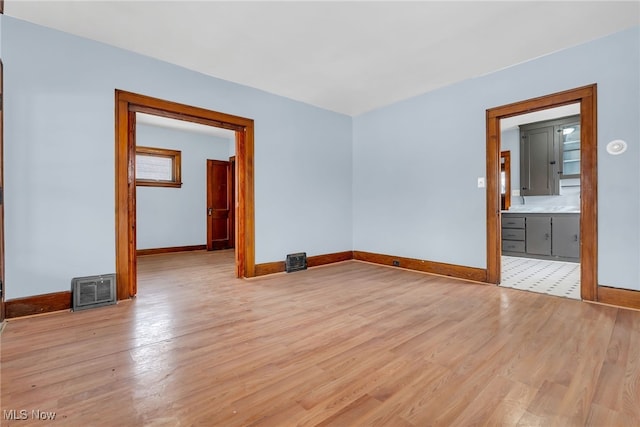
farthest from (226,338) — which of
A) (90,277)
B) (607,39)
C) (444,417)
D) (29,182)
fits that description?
(607,39)

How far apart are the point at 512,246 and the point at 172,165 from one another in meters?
7.38

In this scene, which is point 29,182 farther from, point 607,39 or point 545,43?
point 607,39

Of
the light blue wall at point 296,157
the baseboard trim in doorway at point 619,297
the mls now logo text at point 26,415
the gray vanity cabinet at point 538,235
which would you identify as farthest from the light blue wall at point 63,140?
the gray vanity cabinet at point 538,235

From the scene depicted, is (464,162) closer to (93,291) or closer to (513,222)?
(513,222)

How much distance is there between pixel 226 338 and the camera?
7.43 ft

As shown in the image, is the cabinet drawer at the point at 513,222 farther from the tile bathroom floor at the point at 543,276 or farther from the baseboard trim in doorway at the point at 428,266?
the baseboard trim in doorway at the point at 428,266

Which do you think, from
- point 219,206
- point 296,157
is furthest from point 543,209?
point 219,206

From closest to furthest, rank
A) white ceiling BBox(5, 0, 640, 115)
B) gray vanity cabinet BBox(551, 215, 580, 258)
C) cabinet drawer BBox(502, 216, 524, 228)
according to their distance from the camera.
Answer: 1. white ceiling BBox(5, 0, 640, 115)
2. gray vanity cabinet BBox(551, 215, 580, 258)
3. cabinet drawer BBox(502, 216, 524, 228)

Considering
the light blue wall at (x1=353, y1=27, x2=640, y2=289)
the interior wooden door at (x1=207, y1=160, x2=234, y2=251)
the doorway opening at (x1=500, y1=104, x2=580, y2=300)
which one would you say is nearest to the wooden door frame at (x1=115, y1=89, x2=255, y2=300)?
the light blue wall at (x1=353, y1=27, x2=640, y2=289)

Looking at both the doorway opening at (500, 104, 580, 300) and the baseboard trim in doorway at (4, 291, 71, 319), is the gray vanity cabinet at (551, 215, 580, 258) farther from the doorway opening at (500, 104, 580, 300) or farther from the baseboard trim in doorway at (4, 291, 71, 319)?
the baseboard trim in doorway at (4, 291, 71, 319)

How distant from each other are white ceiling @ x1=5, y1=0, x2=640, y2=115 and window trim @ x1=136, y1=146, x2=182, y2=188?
11.1 feet

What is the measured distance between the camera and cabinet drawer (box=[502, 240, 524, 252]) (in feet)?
19.7

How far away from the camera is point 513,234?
20.0 feet

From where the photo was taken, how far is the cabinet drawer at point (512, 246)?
6.00 meters
